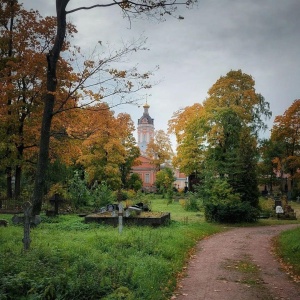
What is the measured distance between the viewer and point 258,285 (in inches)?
274

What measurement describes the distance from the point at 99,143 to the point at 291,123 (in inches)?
786

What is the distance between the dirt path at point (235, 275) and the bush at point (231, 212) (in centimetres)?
535

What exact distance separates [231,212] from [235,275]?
1071cm

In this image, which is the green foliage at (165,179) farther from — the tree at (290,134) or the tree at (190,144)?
the tree at (290,134)

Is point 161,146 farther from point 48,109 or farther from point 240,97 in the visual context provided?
point 48,109

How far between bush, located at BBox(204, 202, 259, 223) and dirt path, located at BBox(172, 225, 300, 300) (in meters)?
5.35

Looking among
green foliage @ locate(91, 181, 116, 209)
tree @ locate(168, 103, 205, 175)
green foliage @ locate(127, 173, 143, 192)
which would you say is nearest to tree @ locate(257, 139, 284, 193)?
tree @ locate(168, 103, 205, 175)

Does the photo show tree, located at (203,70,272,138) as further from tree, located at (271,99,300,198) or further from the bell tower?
the bell tower

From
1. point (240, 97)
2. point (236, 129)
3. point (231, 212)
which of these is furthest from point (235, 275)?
point (240, 97)

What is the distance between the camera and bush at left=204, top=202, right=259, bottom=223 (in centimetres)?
1811

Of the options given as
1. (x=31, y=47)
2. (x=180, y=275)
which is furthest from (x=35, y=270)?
(x=31, y=47)

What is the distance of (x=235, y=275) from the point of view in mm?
7766

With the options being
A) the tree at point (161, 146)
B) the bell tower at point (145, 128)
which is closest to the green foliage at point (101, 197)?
the tree at point (161, 146)

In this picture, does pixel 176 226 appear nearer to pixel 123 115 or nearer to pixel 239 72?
pixel 239 72
